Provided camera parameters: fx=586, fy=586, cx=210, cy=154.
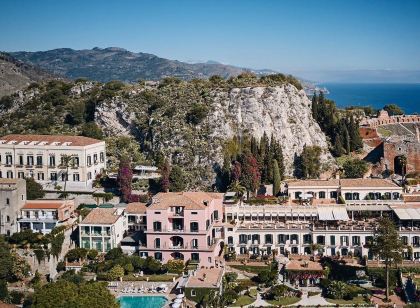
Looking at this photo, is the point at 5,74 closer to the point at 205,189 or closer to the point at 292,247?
the point at 205,189

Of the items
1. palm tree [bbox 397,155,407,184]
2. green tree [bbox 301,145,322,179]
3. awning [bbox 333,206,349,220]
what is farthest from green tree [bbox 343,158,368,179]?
awning [bbox 333,206,349,220]

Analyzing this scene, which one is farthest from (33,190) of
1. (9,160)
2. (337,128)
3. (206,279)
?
(337,128)

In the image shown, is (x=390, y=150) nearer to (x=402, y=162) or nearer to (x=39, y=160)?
(x=402, y=162)

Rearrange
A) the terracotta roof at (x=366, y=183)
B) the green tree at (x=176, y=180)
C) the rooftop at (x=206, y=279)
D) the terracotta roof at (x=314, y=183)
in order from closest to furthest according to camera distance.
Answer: the rooftop at (x=206, y=279) < the terracotta roof at (x=366, y=183) < the terracotta roof at (x=314, y=183) < the green tree at (x=176, y=180)

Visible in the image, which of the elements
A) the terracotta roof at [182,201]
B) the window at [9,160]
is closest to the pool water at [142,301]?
the terracotta roof at [182,201]

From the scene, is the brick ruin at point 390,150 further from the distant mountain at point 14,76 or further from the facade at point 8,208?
the distant mountain at point 14,76

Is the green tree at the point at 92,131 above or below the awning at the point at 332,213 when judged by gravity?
above

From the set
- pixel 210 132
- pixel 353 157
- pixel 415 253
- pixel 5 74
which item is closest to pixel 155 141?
pixel 210 132
